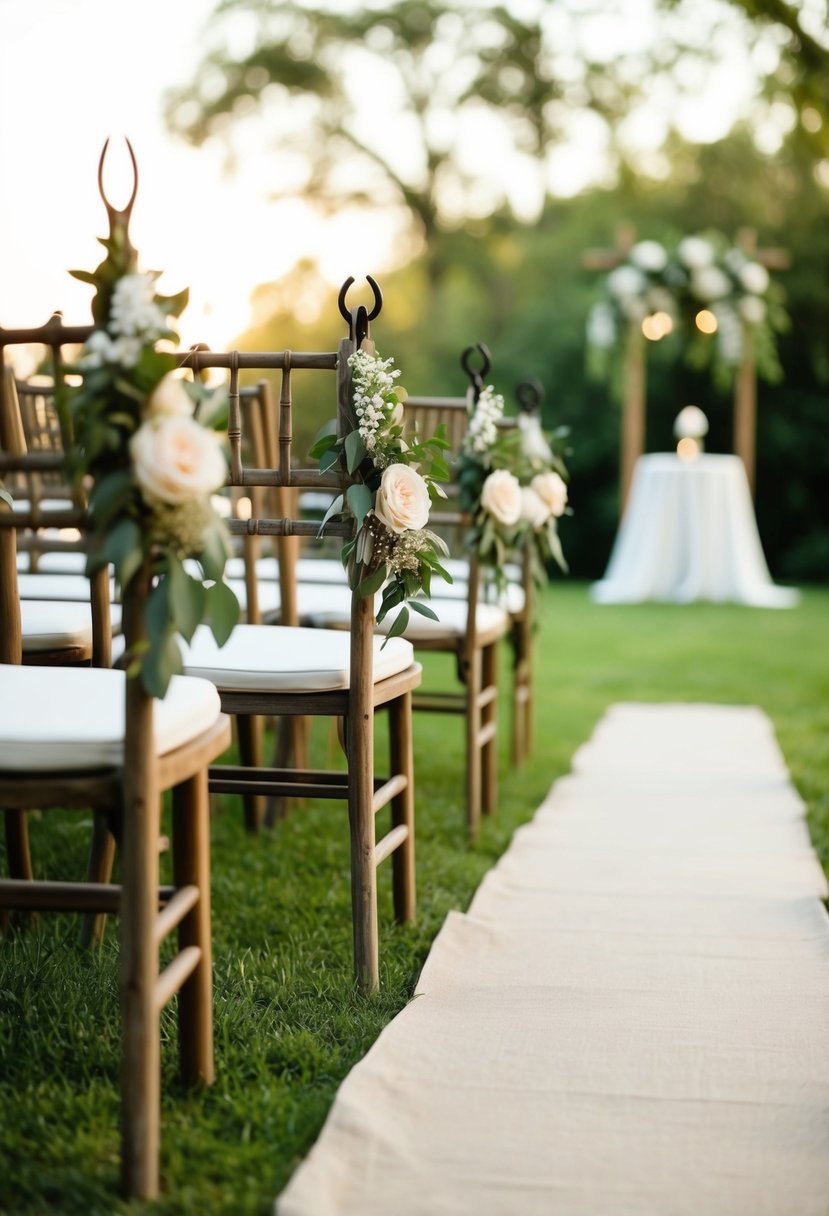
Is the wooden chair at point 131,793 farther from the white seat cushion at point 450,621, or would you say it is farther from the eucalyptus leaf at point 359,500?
the white seat cushion at point 450,621

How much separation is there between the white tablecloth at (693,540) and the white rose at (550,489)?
6155 mm

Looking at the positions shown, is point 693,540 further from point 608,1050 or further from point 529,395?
point 608,1050

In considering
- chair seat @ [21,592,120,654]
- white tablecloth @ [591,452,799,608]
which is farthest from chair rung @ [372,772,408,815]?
white tablecloth @ [591,452,799,608]

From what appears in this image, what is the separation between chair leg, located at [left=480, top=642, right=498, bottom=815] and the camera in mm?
3451

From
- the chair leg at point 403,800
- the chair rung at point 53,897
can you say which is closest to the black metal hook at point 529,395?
the chair leg at point 403,800

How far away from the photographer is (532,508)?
11.0ft

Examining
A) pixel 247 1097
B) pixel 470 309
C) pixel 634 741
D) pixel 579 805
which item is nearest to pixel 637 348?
pixel 470 309

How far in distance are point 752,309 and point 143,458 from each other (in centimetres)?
924

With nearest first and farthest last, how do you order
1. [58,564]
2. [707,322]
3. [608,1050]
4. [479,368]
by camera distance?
1. [608,1050]
2. [479,368]
3. [58,564]
4. [707,322]

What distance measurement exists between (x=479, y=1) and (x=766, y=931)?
14506mm

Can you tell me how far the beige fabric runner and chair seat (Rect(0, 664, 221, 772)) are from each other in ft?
1.73

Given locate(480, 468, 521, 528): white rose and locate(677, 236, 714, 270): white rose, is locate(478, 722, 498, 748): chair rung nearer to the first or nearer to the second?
locate(480, 468, 521, 528): white rose

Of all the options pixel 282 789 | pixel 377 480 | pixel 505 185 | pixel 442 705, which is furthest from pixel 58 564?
pixel 505 185

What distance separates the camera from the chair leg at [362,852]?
212cm
